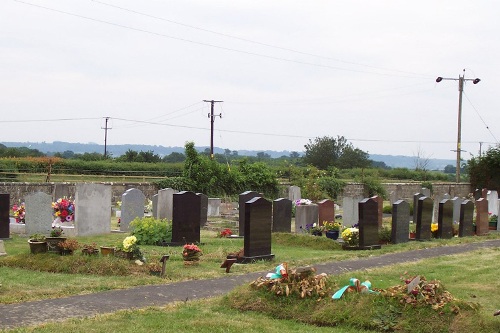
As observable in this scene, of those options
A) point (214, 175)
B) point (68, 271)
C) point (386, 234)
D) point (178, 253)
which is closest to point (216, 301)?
point (68, 271)

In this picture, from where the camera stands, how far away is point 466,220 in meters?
22.4

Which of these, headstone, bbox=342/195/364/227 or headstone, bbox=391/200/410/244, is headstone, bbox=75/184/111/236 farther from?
headstone, bbox=391/200/410/244

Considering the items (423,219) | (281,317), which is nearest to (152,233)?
(423,219)

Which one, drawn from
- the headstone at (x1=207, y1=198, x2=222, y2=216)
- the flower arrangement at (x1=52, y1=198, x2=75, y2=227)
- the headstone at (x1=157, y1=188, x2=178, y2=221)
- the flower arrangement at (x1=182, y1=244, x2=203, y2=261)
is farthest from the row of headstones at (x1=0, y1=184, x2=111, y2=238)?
the headstone at (x1=207, y1=198, x2=222, y2=216)

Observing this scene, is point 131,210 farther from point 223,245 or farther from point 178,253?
point 178,253

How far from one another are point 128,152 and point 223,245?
39.1m

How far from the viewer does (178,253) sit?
595 inches

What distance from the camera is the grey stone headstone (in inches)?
566

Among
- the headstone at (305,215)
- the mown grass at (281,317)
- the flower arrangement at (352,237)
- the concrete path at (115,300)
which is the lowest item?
the concrete path at (115,300)

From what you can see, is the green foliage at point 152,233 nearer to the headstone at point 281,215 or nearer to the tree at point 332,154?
the headstone at point 281,215

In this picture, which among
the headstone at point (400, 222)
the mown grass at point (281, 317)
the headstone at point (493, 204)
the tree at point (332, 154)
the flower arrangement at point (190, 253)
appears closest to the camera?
the mown grass at point (281, 317)

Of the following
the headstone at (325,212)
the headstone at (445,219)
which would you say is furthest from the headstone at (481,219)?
the headstone at (325,212)

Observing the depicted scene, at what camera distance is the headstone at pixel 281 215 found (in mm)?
20641

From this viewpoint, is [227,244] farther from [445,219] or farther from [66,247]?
[445,219]
